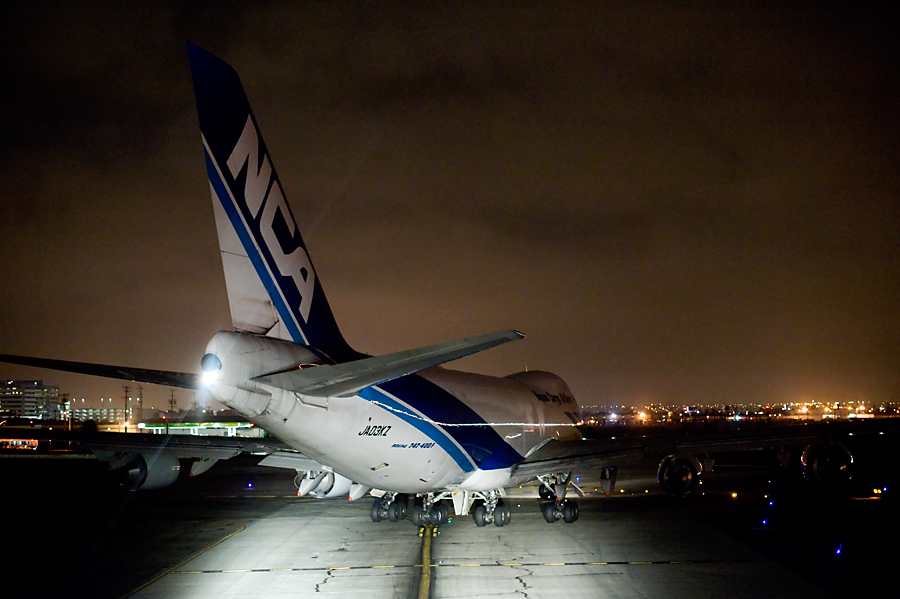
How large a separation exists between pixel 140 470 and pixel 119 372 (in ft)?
38.0

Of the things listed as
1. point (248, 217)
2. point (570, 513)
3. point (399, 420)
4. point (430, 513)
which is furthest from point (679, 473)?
point (248, 217)

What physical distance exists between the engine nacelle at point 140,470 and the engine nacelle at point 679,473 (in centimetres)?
1483

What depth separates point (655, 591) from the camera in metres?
13.3

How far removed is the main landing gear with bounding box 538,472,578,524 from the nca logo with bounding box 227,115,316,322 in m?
11.1

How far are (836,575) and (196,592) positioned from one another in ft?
40.1

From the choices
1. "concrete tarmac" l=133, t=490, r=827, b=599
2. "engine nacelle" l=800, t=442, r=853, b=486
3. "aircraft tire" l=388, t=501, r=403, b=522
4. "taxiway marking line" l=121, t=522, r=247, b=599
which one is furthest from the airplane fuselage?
"engine nacelle" l=800, t=442, r=853, b=486

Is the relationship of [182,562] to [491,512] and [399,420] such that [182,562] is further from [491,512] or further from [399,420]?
[491,512]

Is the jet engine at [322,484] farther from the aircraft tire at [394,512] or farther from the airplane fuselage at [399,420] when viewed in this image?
Result: the airplane fuselage at [399,420]

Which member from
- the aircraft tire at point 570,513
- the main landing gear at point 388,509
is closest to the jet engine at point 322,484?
the main landing gear at point 388,509

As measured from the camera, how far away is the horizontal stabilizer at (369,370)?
10.5 metres

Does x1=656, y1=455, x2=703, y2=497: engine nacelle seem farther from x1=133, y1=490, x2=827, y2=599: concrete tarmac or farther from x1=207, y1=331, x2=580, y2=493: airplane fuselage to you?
x1=207, y1=331, x2=580, y2=493: airplane fuselage

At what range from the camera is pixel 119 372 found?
36.9ft

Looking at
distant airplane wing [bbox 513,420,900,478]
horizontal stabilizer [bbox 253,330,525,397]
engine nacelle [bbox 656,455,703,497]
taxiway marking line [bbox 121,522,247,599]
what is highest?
horizontal stabilizer [bbox 253,330,525,397]

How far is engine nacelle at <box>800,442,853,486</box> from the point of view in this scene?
2330 cm
